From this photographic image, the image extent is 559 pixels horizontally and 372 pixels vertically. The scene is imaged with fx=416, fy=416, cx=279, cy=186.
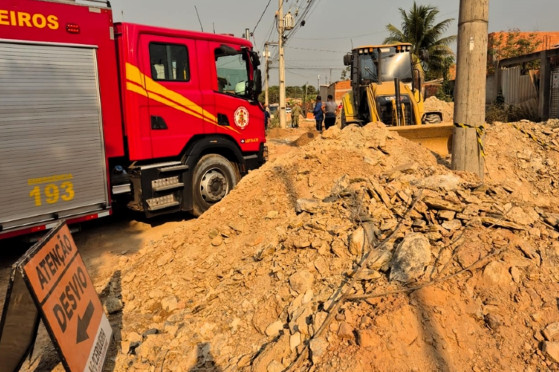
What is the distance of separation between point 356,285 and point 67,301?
205 cm

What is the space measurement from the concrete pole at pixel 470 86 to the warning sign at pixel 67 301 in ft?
14.5

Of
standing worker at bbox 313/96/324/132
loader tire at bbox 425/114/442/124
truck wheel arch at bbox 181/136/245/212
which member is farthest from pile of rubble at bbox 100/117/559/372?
standing worker at bbox 313/96/324/132

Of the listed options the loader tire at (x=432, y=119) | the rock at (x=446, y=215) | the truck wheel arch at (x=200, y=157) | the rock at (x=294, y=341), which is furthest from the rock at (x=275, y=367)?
the loader tire at (x=432, y=119)

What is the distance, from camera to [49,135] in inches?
201

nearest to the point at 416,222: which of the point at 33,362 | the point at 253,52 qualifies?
the point at 33,362

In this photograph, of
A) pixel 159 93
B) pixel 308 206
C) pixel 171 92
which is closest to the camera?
pixel 308 206

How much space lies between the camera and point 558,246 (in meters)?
3.28

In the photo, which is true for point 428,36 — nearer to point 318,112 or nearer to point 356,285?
point 318,112

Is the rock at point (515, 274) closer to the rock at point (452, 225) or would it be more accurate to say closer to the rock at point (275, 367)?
the rock at point (452, 225)

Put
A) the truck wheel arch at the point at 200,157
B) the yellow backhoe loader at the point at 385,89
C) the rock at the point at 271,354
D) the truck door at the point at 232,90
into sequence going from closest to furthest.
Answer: the rock at the point at 271,354, the truck wheel arch at the point at 200,157, the truck door at the point at 232,90, the yellow backhoe loader at the point at 385,89

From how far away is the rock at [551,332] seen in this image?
8.55 feet

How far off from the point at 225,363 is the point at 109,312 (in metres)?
1.57

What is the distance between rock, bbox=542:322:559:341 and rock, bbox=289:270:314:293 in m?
1.65

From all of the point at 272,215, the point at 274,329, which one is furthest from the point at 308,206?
the point at 274,329
